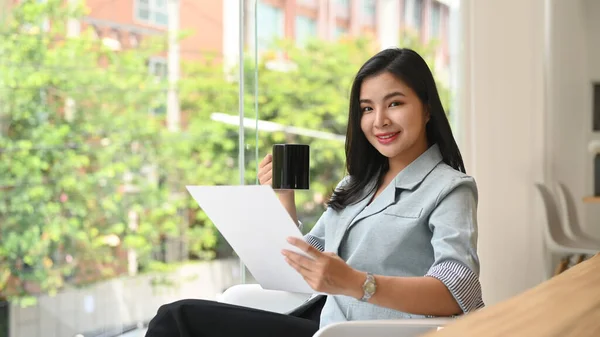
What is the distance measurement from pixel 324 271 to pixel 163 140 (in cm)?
305

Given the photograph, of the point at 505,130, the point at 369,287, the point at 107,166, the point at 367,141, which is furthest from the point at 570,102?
the point at 369,287

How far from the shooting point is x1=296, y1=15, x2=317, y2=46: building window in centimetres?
521

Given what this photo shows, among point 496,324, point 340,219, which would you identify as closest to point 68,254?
point 340,219

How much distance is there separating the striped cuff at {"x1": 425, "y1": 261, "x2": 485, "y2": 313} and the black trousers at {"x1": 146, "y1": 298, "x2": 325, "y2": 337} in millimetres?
341

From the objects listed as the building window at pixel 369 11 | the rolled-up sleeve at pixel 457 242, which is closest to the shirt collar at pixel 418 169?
the rolled-up sleeve at pixel 457 242

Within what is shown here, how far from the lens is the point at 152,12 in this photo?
167 inches

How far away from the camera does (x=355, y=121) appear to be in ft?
5.97

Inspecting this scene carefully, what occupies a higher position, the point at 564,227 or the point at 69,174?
the point at 69,174

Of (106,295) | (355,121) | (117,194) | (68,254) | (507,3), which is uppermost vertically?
(507,3)

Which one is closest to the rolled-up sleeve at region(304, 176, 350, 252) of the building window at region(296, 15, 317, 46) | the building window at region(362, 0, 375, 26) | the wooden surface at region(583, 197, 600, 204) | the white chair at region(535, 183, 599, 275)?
the white chair at region(535, 183, 599, 275)

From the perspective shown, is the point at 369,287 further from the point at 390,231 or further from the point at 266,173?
the point at 266,173

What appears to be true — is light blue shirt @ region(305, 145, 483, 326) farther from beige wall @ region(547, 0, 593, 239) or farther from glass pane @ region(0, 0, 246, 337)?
beige wall @ region(547, 0, 593, 239)

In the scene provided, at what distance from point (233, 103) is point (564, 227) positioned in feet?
6.46

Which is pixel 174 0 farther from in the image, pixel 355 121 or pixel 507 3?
pixel 355 121
